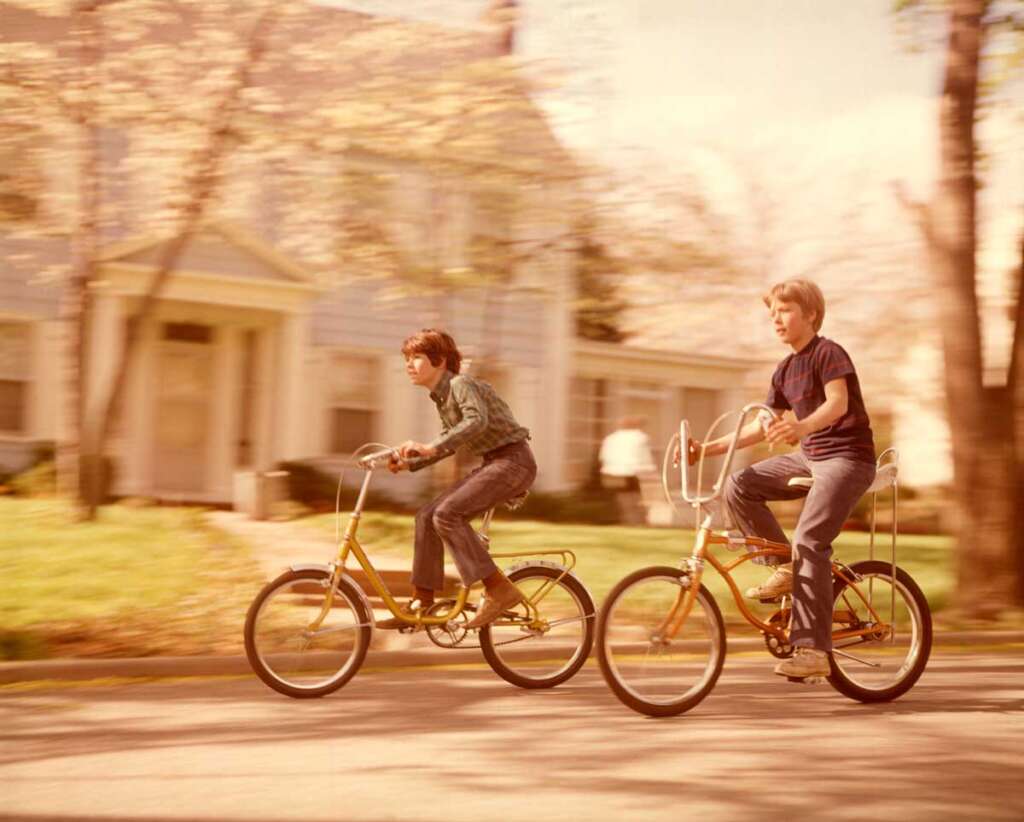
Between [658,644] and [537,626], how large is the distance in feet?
3.48

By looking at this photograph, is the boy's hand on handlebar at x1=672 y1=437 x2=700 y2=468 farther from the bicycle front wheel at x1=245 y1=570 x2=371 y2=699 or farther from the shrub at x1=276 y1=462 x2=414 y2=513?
the shrub at x1=276 y1=462 x2=414 y2=513

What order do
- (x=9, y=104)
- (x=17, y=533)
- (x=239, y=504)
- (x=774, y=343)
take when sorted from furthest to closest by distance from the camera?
(x=774, y=343), (x=239, y=504), (x=9, y=104), (x=17, y=533)

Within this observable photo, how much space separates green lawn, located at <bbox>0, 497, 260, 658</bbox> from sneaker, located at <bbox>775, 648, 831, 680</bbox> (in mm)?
3718

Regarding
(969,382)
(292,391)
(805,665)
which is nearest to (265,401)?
(292,391)

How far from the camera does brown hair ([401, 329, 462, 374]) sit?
755 cm

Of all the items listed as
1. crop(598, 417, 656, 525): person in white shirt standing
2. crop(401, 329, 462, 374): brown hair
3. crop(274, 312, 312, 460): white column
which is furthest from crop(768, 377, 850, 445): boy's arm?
crop(274, 312, 312, 460): white column

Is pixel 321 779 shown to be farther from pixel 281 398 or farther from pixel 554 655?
pixel 281 398

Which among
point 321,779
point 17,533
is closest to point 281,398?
point 17,533

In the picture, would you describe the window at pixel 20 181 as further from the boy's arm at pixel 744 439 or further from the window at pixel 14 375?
the boy's arm at pixel 744 439

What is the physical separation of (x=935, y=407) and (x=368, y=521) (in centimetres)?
2087

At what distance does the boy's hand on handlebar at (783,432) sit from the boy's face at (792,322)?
1.80 feet

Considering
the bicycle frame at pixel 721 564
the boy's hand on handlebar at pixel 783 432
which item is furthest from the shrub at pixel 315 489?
the boy's hand on handlebar at pixel 783 432

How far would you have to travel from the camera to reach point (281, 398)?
2195cm

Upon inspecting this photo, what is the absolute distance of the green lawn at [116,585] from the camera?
8.88 m
